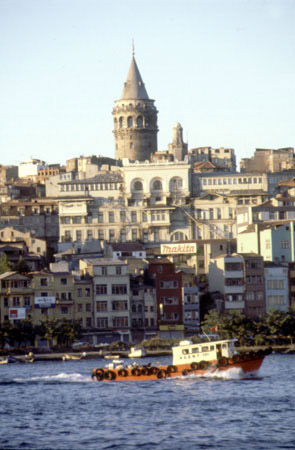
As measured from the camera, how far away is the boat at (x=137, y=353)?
12412cm

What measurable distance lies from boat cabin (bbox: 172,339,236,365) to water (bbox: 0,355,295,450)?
1.70 meters

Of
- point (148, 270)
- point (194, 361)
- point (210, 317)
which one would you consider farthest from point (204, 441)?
point (148, 270)

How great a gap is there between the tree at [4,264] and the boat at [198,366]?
47.7m

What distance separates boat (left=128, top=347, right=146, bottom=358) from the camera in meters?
124

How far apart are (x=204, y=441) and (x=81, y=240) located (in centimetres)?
10572

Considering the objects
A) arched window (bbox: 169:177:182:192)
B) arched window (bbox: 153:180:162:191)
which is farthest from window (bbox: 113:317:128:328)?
arched window (bbox: 153:180:162:191)

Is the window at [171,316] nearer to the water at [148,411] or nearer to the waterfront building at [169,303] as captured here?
the waterfront building at [169,303]

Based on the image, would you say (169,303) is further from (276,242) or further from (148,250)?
(148,250)

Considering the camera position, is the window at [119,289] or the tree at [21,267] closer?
the window at [119,289]

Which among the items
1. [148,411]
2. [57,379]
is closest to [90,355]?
[57,379]

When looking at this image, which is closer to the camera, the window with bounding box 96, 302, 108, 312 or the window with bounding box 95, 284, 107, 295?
the window with bounding box 96, 302, 108, 312

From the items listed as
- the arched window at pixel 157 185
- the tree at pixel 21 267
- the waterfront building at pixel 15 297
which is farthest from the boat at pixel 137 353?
the arched window at pixel 157 185

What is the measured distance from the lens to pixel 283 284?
140750mm

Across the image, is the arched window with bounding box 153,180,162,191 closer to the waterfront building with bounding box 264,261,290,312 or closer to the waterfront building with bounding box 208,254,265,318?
the waterfront building with bounding box 264,261,290,312
